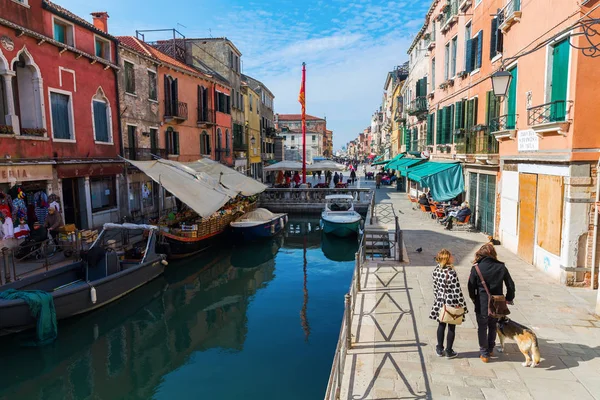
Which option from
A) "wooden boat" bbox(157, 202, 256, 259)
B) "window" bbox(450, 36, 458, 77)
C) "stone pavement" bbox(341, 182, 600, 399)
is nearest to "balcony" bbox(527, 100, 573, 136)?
"stone pavement" bbox(341, 182, 600, 399)

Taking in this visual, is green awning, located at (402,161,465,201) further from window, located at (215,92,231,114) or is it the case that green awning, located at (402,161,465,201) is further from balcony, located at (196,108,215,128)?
window, located at (215,92,231,114)

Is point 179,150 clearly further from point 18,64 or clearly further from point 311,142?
point 311,142

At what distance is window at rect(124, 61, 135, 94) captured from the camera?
66.0 feet

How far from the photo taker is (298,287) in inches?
566

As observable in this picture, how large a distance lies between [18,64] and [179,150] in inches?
455

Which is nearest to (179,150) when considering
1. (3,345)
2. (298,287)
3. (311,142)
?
(298,287)

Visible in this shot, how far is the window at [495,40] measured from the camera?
548 inches

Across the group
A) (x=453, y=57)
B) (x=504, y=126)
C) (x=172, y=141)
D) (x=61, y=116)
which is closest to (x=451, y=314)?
(x=504, y=126)

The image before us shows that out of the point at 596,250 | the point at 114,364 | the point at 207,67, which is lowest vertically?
the point at 114,364

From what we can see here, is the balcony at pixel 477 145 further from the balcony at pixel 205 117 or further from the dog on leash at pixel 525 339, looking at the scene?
the balcony at pixel 205 117

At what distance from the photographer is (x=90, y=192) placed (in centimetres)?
1716

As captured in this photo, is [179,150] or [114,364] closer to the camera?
[114,364]

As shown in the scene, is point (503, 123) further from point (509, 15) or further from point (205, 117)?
point (205, 117)

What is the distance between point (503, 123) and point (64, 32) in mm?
16949
